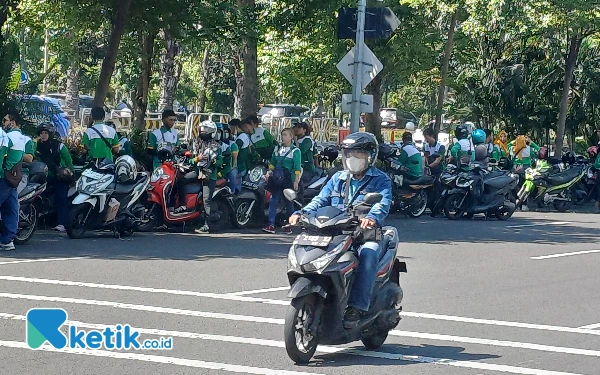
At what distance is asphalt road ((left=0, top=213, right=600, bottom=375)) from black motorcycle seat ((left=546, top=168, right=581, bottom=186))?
7700mm

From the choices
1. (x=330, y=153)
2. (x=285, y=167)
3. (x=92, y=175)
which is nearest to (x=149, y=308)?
(x=92, y=175)

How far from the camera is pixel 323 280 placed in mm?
8156

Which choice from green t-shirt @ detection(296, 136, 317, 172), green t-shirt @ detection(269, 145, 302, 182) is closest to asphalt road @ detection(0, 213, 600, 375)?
green t-shirt @ detection(269, 145, 302, 182)

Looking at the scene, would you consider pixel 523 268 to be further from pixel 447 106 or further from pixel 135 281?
pixel 447 106

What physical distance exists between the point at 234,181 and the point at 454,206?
625 centimetres

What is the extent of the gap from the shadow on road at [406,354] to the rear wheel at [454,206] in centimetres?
1357

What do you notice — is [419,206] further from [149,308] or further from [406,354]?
[406,354]

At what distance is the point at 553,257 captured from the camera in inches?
647

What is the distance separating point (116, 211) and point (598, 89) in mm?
24884

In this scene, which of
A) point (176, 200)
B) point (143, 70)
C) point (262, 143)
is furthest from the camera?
point (143, 70)

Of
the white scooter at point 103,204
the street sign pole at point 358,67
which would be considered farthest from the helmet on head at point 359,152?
the street sign pole at point 358,67

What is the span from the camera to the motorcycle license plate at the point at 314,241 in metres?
8.15

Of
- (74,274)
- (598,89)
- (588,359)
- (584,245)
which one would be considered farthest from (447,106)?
(588,359)

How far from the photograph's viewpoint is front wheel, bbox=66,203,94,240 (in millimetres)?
15641
